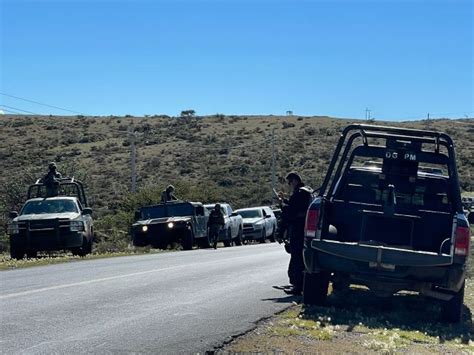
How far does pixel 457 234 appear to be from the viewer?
29.8ft

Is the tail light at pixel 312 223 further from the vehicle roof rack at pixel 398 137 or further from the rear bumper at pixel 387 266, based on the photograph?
the vehicle roof rack at pixel 398 137

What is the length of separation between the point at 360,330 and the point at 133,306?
3079 millimetres

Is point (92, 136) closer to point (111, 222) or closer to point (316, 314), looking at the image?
point (111, 222)

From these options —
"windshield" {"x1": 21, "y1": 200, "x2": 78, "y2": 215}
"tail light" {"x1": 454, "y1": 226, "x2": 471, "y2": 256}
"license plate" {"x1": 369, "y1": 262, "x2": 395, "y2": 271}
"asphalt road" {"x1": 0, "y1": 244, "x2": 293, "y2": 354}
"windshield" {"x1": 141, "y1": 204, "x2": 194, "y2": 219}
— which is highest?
"tail light" {"x1": 454, "y1": 226, "x2": 471, "y2": 256}

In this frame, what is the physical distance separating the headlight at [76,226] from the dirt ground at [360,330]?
10.7 metres

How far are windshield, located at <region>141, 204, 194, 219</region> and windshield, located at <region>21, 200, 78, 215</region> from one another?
4586 mm

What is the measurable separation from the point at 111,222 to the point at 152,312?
23.6 metres

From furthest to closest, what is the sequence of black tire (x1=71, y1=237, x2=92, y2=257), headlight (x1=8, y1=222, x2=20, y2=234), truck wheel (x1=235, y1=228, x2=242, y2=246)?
truck wheel (x1=235, y1=228, x2=242, y2=246) → black tire (x1=71, y1=237, x2=92, y2=257) → headlight (x1=8, y1=222, x2=20, y2=234)

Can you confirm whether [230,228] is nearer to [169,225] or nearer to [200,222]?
[200,222]

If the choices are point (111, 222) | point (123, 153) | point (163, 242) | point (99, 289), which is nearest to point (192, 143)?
point (123, 153)

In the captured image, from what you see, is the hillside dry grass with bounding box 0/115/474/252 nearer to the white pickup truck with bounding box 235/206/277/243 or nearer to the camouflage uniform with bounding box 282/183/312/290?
the white pickup truck with bounding box 235/206/277/243

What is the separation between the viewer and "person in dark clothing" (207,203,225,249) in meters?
25.7

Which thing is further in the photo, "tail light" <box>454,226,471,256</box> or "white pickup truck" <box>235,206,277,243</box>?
"white pickup truck" <box>235,206,277,243</box>

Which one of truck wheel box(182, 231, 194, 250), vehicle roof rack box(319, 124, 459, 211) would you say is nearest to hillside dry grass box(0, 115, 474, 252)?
truck wheel box(182, 231, 194, 250)
